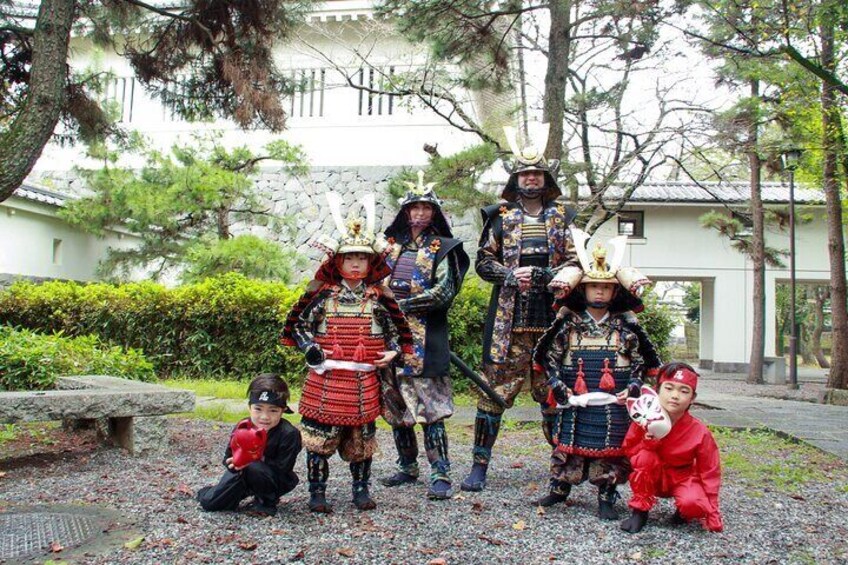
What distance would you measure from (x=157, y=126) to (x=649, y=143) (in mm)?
9010

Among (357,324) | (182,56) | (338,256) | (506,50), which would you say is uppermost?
(506,50)

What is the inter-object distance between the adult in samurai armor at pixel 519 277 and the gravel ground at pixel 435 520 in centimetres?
47

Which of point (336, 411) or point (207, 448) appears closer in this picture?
point (336, 411)

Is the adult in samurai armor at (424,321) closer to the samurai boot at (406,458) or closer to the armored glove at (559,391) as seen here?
the samurai boot at (406,458)

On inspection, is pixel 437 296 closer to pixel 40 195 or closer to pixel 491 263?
pixel 491 263

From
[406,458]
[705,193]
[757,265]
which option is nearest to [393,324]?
[406,458]

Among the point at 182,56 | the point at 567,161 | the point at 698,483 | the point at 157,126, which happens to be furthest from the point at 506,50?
the point at 157,126

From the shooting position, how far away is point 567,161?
8.70 metres

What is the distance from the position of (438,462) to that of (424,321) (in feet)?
2.88

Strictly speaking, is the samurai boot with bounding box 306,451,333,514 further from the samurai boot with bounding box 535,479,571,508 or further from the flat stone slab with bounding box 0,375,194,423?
the flat stone slab with bounding box 0,375,194,423

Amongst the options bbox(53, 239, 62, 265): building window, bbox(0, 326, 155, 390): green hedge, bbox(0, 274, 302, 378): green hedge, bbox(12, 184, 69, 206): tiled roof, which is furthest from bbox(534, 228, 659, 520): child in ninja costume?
bbox(53, 239, 62, 265): building window

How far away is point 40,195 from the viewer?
12.5 metres

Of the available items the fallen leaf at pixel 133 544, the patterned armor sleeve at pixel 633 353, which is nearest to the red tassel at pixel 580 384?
the patterned armor sleeve at pixel 633 353

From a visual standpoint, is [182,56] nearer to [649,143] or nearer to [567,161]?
[567,161]
